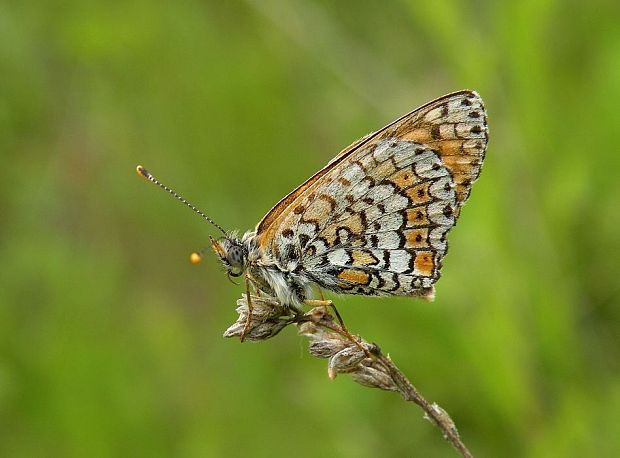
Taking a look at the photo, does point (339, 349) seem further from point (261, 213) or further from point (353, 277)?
point (261, 213)

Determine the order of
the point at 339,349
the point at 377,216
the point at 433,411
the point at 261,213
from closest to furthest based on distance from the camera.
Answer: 1. the point at 433,411
2. the point at 339,349
3. the point at 377,216
4. the point at 261,213

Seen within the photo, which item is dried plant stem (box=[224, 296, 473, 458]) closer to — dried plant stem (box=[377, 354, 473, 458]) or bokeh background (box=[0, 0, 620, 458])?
dried plant stem (box=[377, 354, 473, 458])

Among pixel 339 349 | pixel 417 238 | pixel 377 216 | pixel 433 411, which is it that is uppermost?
pixel 377 216

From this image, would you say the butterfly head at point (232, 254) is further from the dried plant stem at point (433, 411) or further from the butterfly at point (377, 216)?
the dried plant stem at point (433, 411)

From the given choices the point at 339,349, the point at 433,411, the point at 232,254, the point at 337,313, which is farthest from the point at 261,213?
the point at 433,411

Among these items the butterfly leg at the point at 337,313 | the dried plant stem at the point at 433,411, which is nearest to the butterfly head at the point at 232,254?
the butterfly leg at the point at 337,313

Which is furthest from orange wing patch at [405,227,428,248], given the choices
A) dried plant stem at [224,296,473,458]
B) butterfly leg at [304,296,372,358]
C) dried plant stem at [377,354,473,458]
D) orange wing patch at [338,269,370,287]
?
dried plant stem at [377,354,473,458]

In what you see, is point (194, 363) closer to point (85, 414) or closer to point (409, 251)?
point (85, 414)
